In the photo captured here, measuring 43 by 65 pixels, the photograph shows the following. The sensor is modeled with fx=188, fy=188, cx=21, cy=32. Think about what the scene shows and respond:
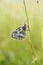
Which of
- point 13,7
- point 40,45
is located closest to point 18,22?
point 13,7

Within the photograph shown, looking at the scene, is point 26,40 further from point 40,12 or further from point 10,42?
point 40,12

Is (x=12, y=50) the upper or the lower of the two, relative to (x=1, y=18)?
lower

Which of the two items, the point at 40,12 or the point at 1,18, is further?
the point at 40,12

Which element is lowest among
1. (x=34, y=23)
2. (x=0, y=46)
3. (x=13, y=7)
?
(x=0, y=46)
